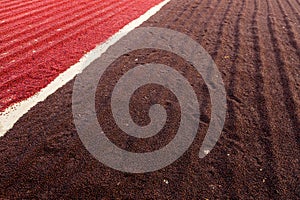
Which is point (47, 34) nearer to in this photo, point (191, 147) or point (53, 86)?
point (53, 86)

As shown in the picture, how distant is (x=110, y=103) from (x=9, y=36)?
452cm

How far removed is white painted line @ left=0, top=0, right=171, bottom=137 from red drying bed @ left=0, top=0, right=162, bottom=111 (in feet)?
0.45

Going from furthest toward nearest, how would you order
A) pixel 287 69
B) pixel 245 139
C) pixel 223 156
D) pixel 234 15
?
pixel 234 15 < pixel 287 69 < pixel 245 139 < pixel 223 156

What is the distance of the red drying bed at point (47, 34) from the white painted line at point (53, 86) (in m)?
0.14

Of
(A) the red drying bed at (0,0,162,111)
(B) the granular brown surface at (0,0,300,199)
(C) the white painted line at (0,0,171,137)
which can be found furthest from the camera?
(A) the red drying bed at (0,0,162,111)

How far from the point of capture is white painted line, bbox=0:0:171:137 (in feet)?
14.3

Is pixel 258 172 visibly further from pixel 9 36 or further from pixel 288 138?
pixel 9 36

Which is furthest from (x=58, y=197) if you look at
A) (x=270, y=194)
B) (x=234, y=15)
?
(x=234, y=15)

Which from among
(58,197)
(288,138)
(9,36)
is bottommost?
(288,138)

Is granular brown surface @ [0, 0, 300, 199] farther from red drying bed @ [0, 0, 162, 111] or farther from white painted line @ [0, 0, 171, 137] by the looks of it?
red drying bed @ [0, 0, 162, 111]

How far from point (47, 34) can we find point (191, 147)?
5839mm

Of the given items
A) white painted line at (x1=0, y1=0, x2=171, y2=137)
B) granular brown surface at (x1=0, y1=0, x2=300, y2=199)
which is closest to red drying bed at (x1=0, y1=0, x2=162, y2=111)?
white painted line at (x1=0, y1=0, x2=171, y2=137)

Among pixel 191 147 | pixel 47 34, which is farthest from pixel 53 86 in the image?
pixel 191 147

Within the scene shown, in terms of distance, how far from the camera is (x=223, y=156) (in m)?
3.74
